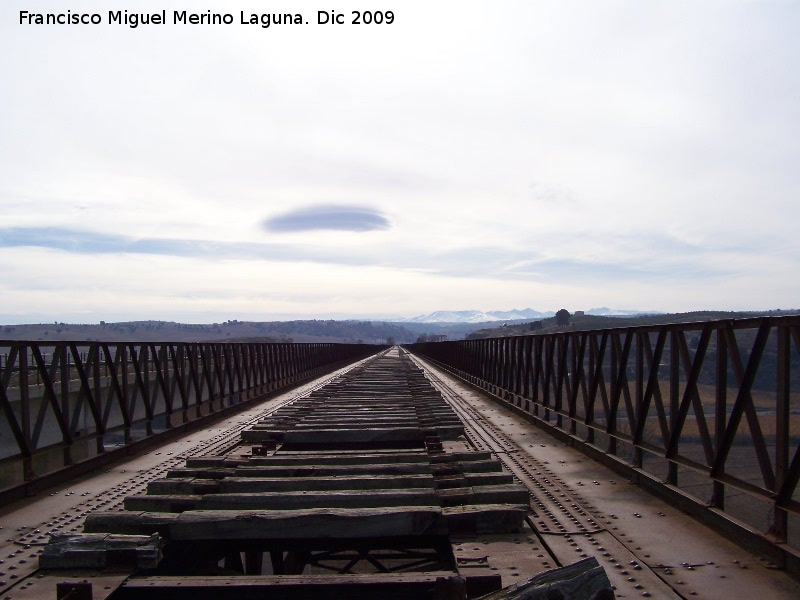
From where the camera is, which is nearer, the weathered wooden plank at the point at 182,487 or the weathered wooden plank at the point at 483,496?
the weathered wooden plank at the point at 483,496

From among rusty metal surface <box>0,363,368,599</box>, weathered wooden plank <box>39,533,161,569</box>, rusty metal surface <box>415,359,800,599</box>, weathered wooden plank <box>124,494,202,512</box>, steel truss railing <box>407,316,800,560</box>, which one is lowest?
rusty metal surface <box>415,359,800,599</box>

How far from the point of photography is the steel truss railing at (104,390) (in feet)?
26.8

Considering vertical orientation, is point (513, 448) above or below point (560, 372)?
below

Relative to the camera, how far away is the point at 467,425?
41.6 ft

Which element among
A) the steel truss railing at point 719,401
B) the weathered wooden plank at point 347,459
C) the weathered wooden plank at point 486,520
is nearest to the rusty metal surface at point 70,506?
the weathered wooden plank at point 347,459

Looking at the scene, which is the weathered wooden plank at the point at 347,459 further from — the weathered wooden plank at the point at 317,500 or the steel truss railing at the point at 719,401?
the steel truss railing at the point at 719,401

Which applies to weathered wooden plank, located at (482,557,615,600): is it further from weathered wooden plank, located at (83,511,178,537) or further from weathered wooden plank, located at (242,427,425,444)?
weathered wooden plank, located at (242,427,425,444)

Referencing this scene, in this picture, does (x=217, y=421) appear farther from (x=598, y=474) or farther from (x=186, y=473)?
(x=598, y=474)

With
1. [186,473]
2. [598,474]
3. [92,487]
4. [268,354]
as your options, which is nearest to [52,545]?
[186,473]

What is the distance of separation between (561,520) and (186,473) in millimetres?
3906

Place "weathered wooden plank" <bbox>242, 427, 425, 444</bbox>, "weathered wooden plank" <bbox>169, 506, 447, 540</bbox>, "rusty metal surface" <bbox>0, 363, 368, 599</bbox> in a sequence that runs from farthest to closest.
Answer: "weathered wooden plank" <bbox>242, 427, 425, 444</bbox> → "weathered wooden plank" <bbox>169, 506, 447, 540</bbox> → "rusty metal surface" <bbox>0, 363, 368, 599</bbox>

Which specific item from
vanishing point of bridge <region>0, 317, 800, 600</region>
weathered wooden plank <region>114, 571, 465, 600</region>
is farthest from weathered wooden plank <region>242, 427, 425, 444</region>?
weathered wooden plank <region>114, 571, 465, 600</region>

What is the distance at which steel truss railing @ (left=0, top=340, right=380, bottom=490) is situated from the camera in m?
8.16

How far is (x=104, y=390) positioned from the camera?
2589cm
